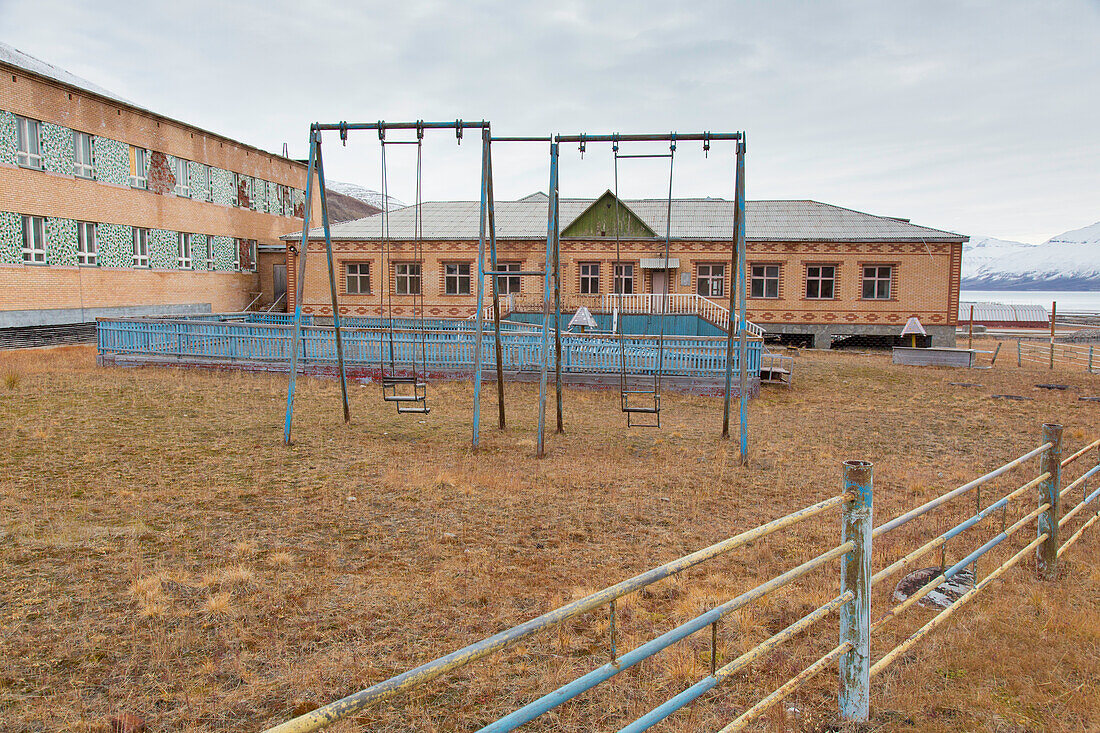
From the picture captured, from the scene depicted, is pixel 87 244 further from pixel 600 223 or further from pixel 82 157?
pixel 600 223

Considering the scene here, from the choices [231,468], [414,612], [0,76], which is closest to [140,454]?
[231,468]

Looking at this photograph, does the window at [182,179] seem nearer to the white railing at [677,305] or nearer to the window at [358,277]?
the window at [358,277]

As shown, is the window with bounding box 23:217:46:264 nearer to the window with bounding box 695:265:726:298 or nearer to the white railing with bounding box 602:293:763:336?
the white railing with bounding box 602:293:763:336

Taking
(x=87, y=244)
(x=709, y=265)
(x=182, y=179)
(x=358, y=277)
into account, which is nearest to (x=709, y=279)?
(x=709, y=265)

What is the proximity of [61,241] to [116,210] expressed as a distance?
277cm

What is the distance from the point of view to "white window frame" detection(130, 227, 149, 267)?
25625 mm

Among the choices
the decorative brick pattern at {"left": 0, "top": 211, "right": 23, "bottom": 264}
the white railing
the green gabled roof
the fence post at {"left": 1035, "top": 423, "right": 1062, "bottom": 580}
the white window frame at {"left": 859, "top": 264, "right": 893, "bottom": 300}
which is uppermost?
the green gabled roof

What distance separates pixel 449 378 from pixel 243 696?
13.1 metres

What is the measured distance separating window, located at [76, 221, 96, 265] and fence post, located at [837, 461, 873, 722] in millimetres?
26485

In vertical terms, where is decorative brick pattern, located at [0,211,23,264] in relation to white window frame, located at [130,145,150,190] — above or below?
below

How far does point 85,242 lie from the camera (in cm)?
2333

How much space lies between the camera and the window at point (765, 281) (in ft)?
95.6

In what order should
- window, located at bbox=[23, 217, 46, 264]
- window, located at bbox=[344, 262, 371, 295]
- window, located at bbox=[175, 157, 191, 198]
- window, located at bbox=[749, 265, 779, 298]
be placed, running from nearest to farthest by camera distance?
1. window, located at bbox=[23, 217, 46, 264]
2. window, located at bbox=[175, 157, 191, 198]
3. window, located at bbox=[749, 265, 779, 298]
4. window, located at bbox=[344, 262, 371, 295]

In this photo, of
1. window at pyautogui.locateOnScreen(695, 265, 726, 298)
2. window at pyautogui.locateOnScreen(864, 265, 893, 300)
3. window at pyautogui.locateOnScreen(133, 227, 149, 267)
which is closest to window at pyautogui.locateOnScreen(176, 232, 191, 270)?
window at pyautogui.locateOnScreen(133, 227, 149, 267)
